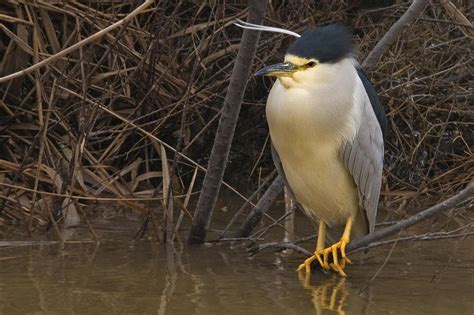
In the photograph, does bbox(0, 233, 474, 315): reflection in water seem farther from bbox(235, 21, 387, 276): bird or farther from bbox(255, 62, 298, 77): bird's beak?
bbox(255, 62, 298, 77): bird's beak

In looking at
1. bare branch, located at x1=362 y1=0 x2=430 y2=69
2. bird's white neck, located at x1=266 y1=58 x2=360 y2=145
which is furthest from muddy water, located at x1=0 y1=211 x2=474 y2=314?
bare branch, located at x1=362 y1=0 x2=430 y2=69

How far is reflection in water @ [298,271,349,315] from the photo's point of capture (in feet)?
14.4

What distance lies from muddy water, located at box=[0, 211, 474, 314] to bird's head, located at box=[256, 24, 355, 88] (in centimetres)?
93

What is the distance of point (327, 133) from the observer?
496 centimetres

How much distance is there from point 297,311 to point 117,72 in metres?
2.53

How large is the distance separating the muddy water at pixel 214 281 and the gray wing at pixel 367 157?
35 cm

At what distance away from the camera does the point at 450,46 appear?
6801 mm

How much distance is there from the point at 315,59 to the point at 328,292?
1067 millimetres

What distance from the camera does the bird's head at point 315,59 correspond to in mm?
4738

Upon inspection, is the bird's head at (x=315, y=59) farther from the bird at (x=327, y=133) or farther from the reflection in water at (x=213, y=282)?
the reflection in water at (x=213, y=282)

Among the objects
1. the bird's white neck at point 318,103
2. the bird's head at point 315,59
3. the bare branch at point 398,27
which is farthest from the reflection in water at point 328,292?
the bare branch at point 398,27

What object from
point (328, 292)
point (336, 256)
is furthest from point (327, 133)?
point (328, 292)

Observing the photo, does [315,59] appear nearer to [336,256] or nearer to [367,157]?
[367,157]

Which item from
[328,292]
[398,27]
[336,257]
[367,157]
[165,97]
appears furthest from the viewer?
[165,97]
